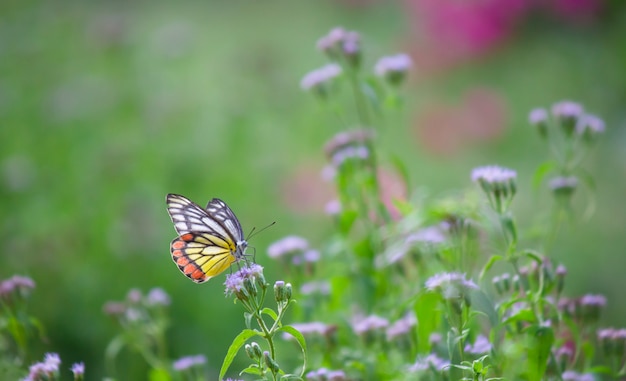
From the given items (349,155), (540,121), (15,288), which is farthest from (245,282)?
(540,121)

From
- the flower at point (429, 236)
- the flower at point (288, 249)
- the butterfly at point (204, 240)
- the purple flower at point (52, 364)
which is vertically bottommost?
the purple flower at point (52, 364)

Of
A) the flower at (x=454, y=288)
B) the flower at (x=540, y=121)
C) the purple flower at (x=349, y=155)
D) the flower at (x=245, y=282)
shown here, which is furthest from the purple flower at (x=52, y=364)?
→ the flower at (x=540, y=121)

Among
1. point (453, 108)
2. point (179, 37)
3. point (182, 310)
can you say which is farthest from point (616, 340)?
point (453, 108)

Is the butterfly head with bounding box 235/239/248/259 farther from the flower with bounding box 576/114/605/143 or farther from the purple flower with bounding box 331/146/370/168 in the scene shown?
the flower with bounding box 576/114/605/143

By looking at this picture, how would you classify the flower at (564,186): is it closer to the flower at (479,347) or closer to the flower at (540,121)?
the flower at (540,121)

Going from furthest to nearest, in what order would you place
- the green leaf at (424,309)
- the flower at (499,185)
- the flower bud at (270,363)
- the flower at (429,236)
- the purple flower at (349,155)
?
the purple flower at (349,155) < the flower at (429,236) < the flower at (499,185) < the green leaf at (424,309) < the flower bud at (270,363)

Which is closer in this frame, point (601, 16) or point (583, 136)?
point (583, 136)

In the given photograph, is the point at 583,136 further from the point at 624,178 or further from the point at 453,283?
the point at 624,178
